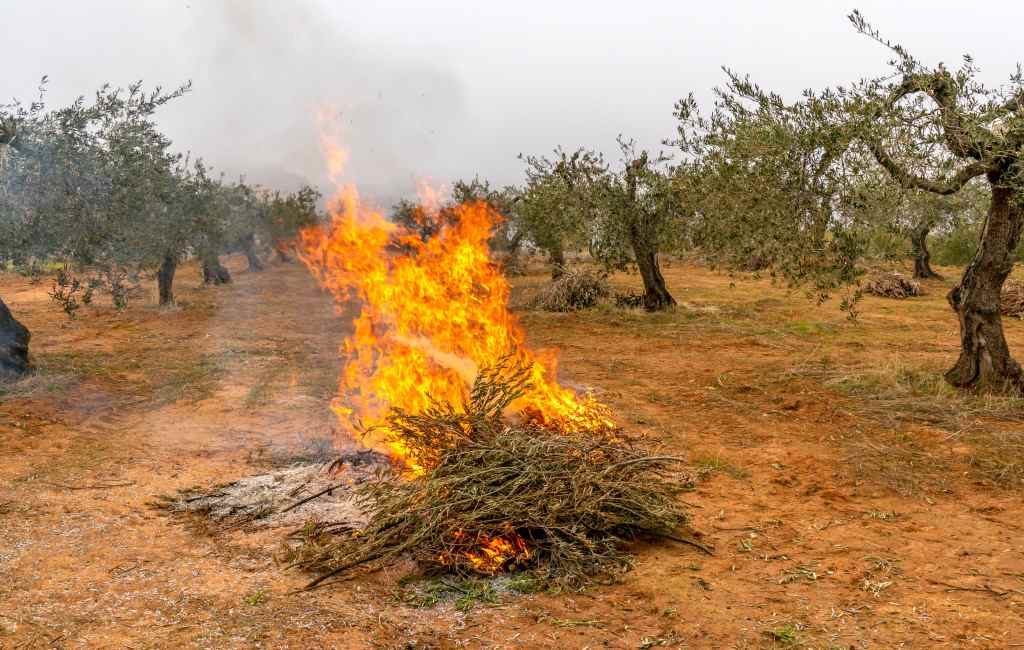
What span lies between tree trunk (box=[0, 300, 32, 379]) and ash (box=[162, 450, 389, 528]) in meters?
7.94

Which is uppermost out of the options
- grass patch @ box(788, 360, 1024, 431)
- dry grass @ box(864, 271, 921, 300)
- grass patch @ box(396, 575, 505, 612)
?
dry grass @ box(864, 271, 921, 300)

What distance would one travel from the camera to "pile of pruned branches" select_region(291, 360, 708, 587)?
662cm

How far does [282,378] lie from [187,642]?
33.5ft

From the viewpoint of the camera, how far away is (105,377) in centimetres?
1545

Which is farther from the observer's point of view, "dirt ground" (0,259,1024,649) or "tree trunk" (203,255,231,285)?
"tree trunk" (203,255,231,285)

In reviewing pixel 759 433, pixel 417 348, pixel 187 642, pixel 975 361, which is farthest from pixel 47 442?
pixel 975 361

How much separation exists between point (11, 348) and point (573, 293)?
53.9ft

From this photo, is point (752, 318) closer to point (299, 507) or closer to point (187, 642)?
point (299, 507)

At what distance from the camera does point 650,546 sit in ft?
23.5

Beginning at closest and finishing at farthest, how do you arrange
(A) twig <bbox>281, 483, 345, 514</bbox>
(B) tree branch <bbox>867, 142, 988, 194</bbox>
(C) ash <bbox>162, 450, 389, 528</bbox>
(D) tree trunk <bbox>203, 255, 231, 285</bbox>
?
1. (C) ash <bbox>162, 450, 389, 528</bbox>
2. (A) twig <bbox>281, 483, 345, 514</bbox>
3. (B) tree branch <bbox>867, 142, 988, 194</bbox>
4. (D) tree trunk <bbox>203, 255, 231, 285</bbox>

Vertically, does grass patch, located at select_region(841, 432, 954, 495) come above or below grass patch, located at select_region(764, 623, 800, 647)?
above

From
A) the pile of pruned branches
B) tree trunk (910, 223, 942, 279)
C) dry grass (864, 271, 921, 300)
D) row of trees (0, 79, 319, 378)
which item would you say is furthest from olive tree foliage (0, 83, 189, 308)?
tree trunk (910, 223, 942, 279)

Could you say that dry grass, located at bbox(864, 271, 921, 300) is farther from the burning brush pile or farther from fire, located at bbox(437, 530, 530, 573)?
fire, located at bbox(437, 530, 530, 573)

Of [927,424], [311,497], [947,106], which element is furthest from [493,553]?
[947,106]
